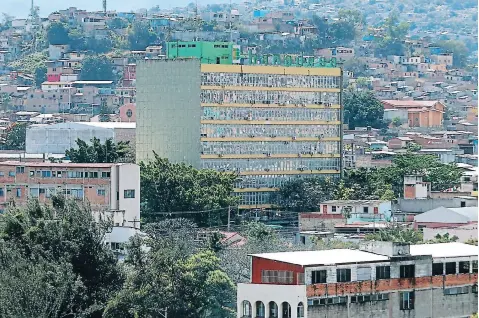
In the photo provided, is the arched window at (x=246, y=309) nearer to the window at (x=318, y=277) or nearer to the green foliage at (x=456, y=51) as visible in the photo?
the window at (x=318, y=277)

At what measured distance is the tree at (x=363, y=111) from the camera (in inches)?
3619

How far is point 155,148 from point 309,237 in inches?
532

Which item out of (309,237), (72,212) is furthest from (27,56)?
(72,212)

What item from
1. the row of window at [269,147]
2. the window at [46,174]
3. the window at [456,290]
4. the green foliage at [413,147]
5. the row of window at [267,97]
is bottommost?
the green foliage at [413,147]

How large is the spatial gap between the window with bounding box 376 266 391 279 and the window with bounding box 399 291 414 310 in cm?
47

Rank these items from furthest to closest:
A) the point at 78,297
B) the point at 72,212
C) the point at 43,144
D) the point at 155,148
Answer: the point at 43,144
the point at 155,148
the point at 72,212
the point at 78,297

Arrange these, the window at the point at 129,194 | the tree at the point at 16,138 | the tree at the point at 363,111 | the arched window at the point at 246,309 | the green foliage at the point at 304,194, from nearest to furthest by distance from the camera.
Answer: the arched window at the point at 246,309 → the window at the point at 129,194 → the green foliage at the point at 304,194 → the tree at the point at 16,138 → the tree at the point at 363,111

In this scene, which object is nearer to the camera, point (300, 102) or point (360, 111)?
point (300, 102)

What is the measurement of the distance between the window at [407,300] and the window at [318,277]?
5.91 feet

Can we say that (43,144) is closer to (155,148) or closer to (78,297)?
(155,148)

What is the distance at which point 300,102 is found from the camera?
61562 mm

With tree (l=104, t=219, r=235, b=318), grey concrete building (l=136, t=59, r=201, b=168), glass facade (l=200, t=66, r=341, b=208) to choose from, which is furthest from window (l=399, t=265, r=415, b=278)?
grey concrete building (l=136, t=59, r=201, b=168)

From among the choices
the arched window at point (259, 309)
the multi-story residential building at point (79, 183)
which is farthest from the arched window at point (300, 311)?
the multi-story residential building at point (79, 183)

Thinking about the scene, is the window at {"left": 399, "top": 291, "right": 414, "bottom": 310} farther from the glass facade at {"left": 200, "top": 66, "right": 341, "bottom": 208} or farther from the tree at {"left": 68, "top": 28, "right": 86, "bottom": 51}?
the tree at {"left": 68, "top": 28, "right": 86, "bottom": 51}
